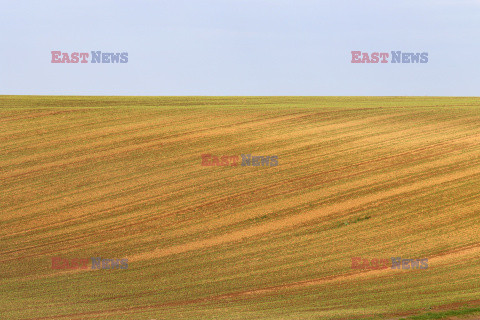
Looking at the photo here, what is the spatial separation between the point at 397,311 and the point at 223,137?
1166cm

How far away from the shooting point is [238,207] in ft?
85.2

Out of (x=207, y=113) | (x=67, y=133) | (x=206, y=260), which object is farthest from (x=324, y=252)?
(x=67, y=133)

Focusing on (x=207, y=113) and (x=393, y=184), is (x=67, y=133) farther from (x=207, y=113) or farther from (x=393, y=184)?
(x=393, y=184)

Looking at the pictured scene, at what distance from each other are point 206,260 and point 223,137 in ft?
21.2

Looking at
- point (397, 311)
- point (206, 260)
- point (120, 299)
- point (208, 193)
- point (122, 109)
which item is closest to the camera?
point (397, 311)

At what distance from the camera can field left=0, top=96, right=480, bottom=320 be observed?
21750 mm

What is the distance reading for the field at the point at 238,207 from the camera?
71.4 ft

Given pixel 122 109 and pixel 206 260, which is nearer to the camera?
pixel 206 260

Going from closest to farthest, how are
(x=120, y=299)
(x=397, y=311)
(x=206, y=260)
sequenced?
(x=397, y=311), (x=120, y=299), (x=206, y=260)

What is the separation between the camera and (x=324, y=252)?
2409cm

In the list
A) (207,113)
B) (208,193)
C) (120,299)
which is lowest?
(120,299)

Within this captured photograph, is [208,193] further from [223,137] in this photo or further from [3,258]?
[3,258]

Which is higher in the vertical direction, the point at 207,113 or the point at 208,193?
the point at 207,113

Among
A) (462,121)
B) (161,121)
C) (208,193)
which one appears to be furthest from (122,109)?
(462,121)
